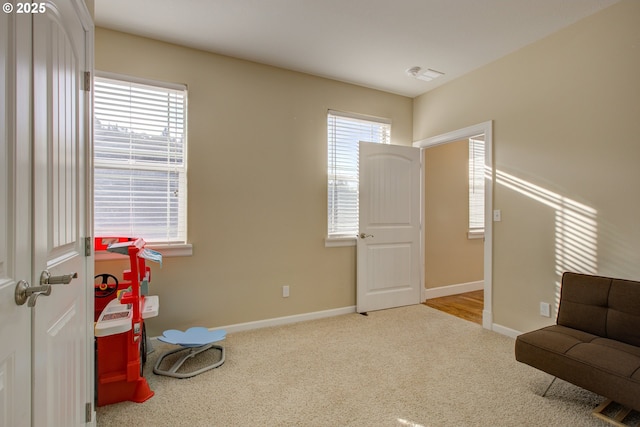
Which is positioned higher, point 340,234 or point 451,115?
point 451,115

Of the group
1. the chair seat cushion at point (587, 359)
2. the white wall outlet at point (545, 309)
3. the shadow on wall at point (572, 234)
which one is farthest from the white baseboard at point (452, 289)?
the chair seat cushion at point (587, 359)

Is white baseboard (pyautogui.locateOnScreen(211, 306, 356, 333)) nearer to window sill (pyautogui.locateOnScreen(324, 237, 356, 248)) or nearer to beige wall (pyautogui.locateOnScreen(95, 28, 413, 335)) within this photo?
beige wall (pyautogui.locateOnScreen(95, 28, 413, 335))

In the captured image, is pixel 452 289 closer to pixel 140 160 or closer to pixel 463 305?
pixel 463 305

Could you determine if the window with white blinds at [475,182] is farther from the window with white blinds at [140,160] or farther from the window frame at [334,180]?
the window with white blinds at [140,160]

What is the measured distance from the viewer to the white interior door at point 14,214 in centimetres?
84

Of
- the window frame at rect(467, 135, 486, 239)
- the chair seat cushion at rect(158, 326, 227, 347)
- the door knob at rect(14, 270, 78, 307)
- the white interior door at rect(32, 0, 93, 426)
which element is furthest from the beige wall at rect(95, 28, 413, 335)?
the window frame at rect(467, 135, 486, 239)

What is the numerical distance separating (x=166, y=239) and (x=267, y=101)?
170 cm

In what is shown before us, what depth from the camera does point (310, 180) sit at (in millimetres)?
3561

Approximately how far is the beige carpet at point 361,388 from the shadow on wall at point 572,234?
2.95 feet

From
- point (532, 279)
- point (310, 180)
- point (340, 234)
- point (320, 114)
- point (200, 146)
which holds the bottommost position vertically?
point (532, 279)

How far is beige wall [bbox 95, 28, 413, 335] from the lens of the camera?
9.56 ft

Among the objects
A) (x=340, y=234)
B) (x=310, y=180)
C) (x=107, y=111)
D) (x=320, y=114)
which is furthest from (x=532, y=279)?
(x=107, y=111)

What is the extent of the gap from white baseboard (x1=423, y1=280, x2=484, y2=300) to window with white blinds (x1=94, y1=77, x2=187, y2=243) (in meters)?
3.27

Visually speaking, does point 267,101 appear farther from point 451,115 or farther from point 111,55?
point 451,115
